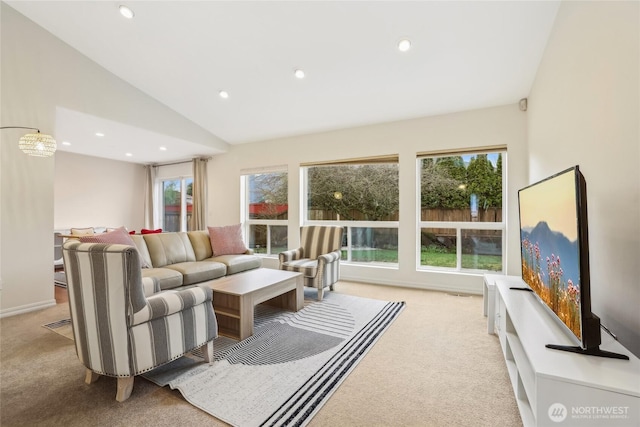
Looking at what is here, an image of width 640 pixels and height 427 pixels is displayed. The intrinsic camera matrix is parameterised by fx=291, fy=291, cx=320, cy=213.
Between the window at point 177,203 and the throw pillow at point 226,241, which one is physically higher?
the window at point 177,203

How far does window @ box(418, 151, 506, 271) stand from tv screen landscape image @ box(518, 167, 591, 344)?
201 cm

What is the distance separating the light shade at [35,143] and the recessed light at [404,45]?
3.82 meters

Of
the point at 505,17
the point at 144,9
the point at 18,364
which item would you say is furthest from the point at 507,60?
the point at 18,364

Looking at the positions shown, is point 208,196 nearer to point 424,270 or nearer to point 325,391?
point 424,270

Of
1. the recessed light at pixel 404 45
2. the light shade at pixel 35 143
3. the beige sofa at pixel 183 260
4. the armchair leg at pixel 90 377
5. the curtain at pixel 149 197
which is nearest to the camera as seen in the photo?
the armchair leg at pixel 90 377

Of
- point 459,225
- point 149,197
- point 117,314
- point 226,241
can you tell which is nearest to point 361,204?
point 459,225

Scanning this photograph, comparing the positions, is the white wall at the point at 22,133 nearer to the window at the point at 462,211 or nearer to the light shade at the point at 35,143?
the light shade at the point at 35,143

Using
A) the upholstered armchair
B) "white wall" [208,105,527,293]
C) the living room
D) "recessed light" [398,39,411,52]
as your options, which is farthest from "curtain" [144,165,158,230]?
"recessed light" [398,39,411,52]

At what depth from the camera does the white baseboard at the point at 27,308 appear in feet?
10.3

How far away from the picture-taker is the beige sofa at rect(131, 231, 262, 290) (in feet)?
11.2

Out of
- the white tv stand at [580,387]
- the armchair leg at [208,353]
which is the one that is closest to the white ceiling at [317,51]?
the white tv stand at [580,387]

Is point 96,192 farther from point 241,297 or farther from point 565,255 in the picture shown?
point 565,255

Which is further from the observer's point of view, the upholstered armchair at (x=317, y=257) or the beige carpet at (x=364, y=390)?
the upholstered armchair at (x=317, y=257)

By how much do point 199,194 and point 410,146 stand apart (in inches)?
174
